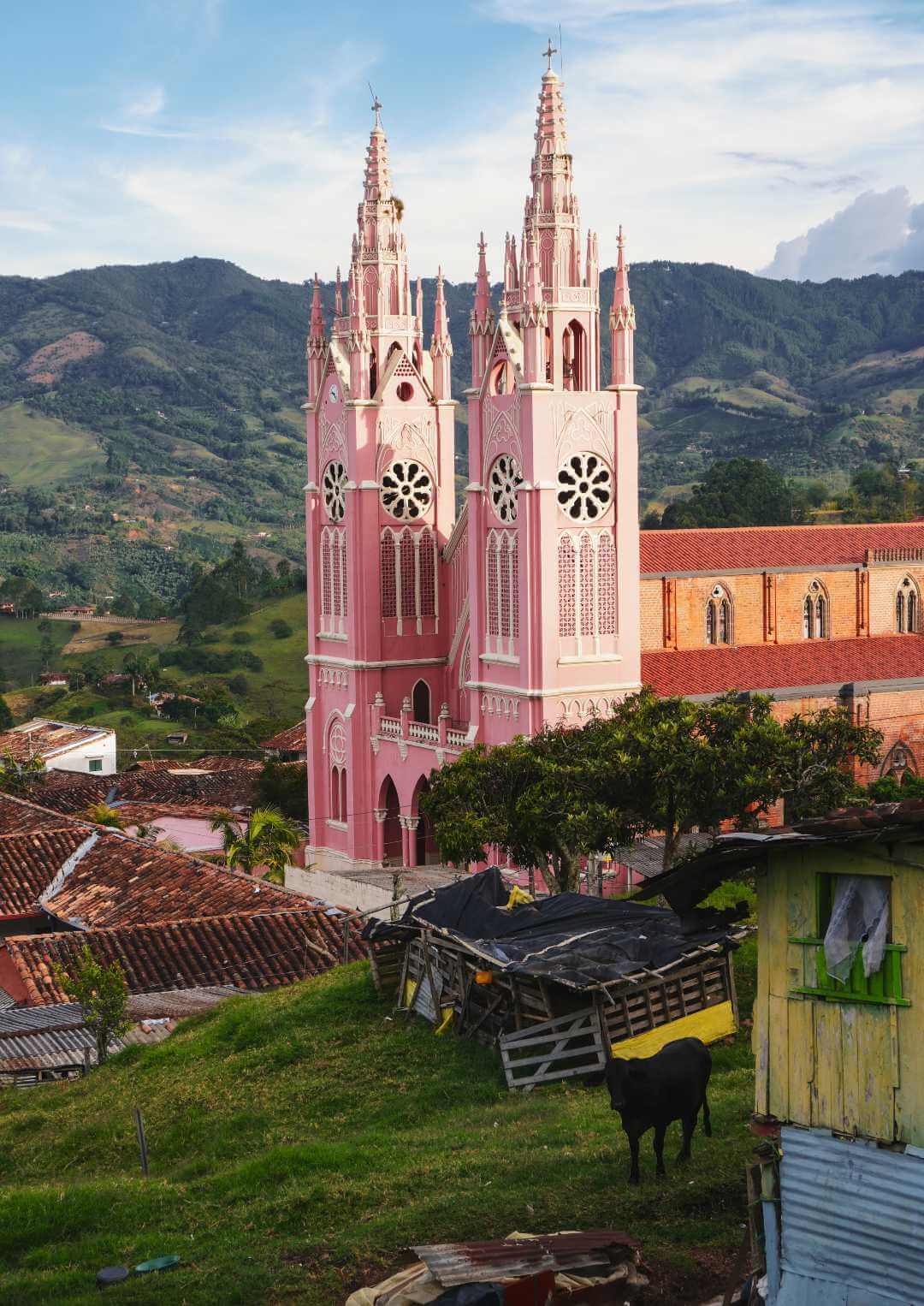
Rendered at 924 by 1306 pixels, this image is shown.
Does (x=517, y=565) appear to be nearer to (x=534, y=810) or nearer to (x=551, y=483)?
(x=551, y=483)

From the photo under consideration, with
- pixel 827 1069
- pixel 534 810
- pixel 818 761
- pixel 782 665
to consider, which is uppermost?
pixel 782 665

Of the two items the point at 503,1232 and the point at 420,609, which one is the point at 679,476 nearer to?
the point at 420,609

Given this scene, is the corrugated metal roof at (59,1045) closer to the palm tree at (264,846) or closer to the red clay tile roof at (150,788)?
the palm tree at (264,846)

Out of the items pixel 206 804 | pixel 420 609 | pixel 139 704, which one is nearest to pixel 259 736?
pixel 139 704

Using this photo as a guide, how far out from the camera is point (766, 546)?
144ft

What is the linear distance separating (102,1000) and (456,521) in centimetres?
2376

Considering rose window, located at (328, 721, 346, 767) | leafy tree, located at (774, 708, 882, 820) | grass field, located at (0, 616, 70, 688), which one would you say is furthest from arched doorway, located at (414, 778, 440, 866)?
grass field, located at (0, 616, 70, 688)

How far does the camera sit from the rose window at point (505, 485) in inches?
1500

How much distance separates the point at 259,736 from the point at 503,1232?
221ft

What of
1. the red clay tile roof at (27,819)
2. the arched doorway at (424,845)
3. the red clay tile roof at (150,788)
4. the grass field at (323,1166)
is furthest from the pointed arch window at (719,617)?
the grass field at (323,1166)

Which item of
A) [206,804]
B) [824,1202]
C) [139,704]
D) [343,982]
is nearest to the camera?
[824,1202]

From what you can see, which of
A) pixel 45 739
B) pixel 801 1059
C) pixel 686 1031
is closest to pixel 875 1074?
pixel 801 1059

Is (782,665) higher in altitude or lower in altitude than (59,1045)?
higher

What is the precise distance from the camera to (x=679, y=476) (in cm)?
16388
